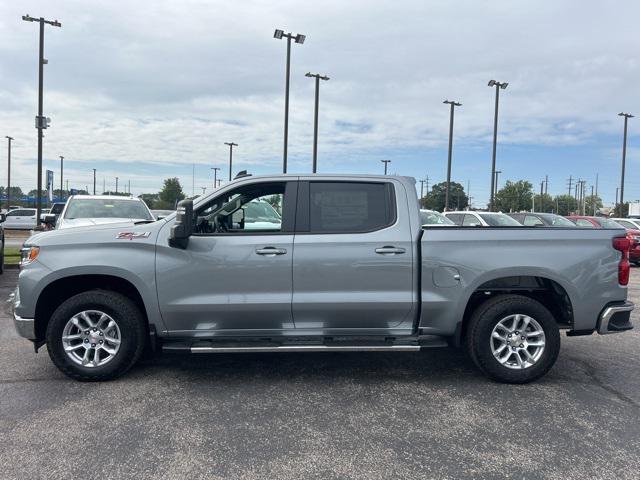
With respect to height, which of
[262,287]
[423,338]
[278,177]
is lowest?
[423,338]

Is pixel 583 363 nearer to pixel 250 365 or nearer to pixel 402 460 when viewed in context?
pixel 402 460

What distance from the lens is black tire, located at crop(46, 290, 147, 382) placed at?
14.9 feet

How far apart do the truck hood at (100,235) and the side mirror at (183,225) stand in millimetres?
270

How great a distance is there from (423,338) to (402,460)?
153 centimetres

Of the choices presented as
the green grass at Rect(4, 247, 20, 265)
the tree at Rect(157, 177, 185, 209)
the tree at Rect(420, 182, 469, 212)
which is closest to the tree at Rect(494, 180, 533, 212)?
the tree at Rect(420, 182, 469, 212)

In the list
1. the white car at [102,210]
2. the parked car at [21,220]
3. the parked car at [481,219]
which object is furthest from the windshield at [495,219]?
the parked car at [21,220]

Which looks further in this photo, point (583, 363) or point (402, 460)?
point (583, 363)

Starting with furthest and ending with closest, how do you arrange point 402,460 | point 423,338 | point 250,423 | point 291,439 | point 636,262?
point 636,262 < point 423,338 < point 250,423 < point 291,439 < point 402,460

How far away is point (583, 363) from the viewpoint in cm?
545

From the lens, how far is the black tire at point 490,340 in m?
4.64

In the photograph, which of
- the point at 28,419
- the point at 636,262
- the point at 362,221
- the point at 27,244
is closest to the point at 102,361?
the point at 28,419

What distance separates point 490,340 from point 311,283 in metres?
1.69

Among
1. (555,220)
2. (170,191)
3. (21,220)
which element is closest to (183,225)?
(555,220)

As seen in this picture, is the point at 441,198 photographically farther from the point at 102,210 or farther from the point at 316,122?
the point at 102,210
